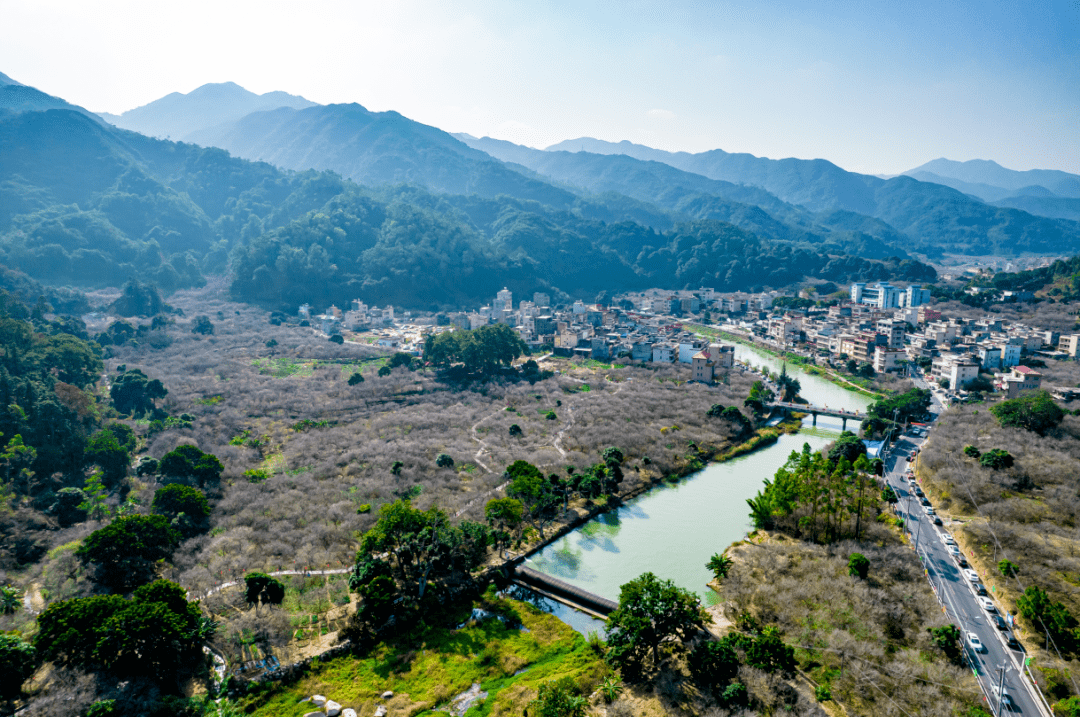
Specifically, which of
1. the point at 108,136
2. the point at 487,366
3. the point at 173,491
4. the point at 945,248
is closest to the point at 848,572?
the point at 173,491

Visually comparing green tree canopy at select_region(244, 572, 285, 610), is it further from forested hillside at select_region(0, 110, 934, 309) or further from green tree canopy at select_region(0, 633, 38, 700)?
forested hillside at select_region(0, 110, 934, 309)

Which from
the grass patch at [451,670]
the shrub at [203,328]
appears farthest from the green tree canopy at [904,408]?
the shrub at [203,328]

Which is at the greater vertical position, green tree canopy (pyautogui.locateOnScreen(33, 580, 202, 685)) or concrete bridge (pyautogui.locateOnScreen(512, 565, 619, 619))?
green tree canopy (pyautogui.locateOnScreen(33, 580, 202, 685))

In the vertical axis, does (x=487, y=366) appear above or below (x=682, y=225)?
below

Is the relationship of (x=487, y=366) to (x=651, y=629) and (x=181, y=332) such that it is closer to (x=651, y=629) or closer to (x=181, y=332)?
(x=651, y=629)

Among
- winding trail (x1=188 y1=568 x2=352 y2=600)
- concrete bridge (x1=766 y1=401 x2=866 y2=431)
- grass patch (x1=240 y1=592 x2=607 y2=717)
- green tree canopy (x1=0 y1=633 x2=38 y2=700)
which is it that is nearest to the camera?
green tree canopy (x1=0 y1=633 x2=38 y2=700)

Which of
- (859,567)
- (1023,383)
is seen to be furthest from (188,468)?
(1023,383)

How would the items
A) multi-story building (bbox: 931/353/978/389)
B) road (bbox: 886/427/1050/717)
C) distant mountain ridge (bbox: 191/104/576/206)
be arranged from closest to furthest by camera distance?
road (bbox: 886/427/1050/717)
multi-story building (bbox: 931/353/978/389)
distant mountain ridge (bbox: 191/104/576/206)

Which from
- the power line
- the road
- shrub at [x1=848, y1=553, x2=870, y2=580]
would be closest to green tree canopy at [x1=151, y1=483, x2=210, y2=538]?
shrub at [x1=848, y1=553, x2=870, y2=580]
